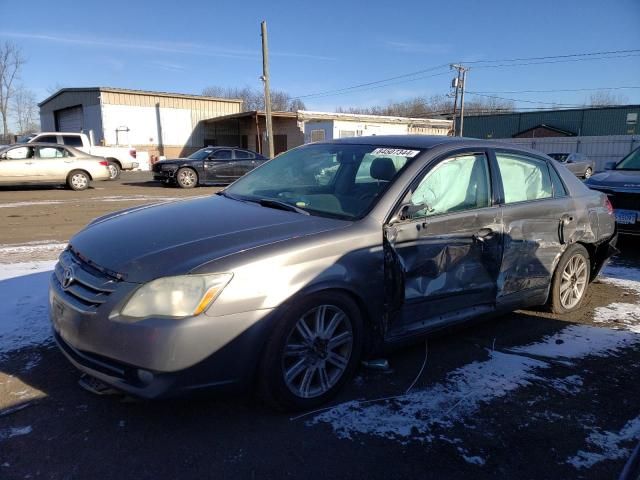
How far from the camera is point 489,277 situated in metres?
3.77

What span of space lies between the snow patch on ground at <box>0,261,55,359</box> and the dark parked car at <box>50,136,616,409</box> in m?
0.98

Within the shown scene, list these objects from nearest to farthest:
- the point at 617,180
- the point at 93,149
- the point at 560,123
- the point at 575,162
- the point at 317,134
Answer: the point at 617,180 → the point at 93,149 → the point at 575,162 → the point at 317,134 → the point at 560,123

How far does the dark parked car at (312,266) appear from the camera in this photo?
2467 mm

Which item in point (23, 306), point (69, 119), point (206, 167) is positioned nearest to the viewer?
point (23, 306)

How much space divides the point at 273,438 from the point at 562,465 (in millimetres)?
1495

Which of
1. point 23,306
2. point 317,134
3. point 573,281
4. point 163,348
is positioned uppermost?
point 317,134

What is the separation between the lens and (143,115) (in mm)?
34188

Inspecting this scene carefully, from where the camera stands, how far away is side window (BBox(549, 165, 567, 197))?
4523 mm

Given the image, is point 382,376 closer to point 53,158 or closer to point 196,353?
point 196,353

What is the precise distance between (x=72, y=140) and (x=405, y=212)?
1918 cm

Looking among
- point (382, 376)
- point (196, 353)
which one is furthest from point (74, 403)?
point (382, 376)

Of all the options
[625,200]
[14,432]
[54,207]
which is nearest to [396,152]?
[14,432]

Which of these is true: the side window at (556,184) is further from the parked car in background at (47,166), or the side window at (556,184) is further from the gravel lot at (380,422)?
the parked car in background at (47,166)

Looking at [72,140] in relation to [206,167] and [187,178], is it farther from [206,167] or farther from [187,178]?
[206,167]
